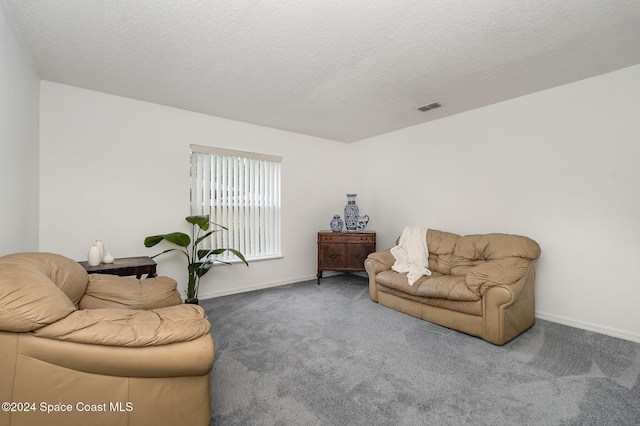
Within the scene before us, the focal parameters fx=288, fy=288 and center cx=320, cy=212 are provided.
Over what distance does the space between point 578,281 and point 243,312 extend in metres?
3.74

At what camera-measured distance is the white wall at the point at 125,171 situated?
3.10 metres

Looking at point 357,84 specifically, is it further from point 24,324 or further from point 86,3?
point 24,324

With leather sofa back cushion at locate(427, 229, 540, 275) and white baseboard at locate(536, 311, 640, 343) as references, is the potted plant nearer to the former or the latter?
leather sofa back cushion at locate(427, 229, 540, 275)

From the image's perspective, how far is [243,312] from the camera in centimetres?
352

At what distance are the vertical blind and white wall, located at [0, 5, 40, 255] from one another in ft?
5.21

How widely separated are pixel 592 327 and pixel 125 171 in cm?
544

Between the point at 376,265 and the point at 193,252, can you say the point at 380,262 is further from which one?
the point at 193,252

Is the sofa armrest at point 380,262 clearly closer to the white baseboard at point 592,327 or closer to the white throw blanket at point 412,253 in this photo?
the white throw blanket at point 412,253

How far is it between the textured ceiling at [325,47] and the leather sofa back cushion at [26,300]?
1.73 metres

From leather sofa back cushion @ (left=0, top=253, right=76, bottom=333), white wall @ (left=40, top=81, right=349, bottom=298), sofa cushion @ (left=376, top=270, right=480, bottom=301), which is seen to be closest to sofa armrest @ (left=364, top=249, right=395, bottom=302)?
sofa cushion @ (left=376, top=270, right=480, bottom=301)

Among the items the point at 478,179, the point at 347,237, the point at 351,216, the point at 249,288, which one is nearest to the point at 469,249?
the point at 478,179

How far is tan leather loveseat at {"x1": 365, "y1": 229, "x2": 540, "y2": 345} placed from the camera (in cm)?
268

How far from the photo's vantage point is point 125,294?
210 cm

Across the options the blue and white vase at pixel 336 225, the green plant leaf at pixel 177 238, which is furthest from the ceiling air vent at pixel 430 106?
the green plant leaf at pixel 177 238
